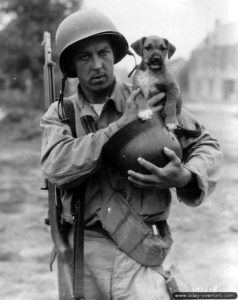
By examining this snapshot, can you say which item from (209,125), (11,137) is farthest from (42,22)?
(209,125)

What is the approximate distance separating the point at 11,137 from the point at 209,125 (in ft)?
19.5

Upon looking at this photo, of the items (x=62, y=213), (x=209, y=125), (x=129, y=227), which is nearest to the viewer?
(x=129, y=227)

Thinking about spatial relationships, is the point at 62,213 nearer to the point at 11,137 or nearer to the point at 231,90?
the point at 11,137

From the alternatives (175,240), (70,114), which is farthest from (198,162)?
(175,240)

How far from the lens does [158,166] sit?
2.49 m

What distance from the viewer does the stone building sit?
15477mm

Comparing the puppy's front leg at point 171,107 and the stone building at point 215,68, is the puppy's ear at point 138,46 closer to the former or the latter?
the puppy's front leg at point 171,107

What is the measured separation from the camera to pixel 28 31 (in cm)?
1709

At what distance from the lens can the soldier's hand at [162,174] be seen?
2.44 metres

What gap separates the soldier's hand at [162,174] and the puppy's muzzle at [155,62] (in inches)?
17.2

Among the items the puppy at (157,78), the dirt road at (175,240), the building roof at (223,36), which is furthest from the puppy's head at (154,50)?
the building roof at (223,36)

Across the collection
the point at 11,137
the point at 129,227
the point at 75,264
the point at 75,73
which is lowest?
the point at 11,137

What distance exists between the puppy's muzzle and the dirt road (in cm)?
107

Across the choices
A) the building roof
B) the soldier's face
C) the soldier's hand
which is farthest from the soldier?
the building roof
